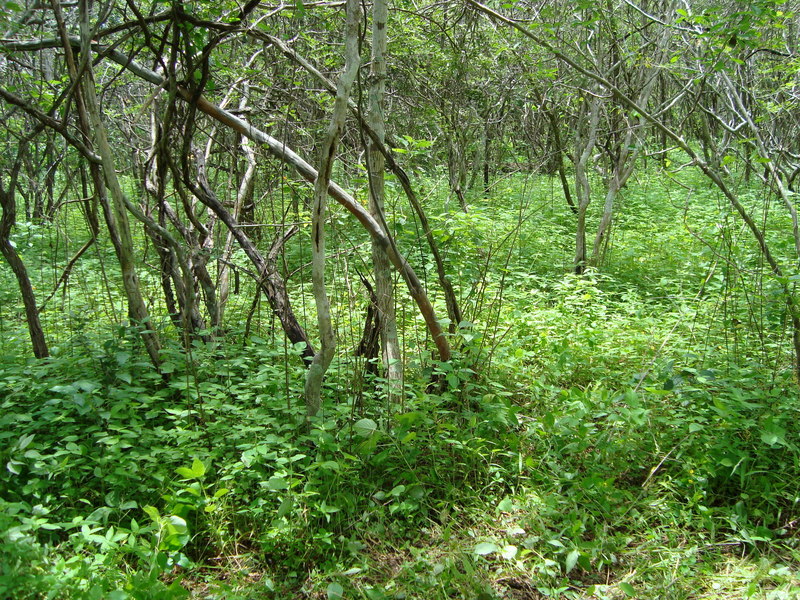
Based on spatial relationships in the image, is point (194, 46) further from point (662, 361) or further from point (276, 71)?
point (662, 361)

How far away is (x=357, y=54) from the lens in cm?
243

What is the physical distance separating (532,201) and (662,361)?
592 cm

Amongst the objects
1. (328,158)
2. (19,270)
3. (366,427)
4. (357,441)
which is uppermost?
(328,158)

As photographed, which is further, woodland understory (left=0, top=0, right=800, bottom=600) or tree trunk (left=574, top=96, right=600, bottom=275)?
tree trunk (left=574, top=96, right=600, bottom=275)

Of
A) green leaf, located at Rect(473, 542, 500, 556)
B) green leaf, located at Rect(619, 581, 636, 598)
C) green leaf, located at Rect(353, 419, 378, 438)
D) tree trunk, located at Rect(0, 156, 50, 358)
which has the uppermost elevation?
tree trunk, located at Rect(0, 156, 50, 358)

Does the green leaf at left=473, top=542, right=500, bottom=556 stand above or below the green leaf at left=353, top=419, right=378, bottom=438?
below

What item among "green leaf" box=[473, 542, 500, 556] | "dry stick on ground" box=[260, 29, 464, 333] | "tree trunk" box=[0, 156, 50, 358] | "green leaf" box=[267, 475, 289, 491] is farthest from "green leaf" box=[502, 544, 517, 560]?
"tree trunk" box=[0, 156, 50, 358]

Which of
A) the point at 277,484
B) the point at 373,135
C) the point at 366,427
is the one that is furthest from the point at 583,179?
the point at 277,484

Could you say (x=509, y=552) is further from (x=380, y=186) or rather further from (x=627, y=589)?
(x=380, y=186)

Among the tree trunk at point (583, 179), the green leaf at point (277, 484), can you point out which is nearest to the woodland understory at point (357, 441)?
the green leaf at point (277, 484)

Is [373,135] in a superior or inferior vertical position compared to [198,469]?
superior

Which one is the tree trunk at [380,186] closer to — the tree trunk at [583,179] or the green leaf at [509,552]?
the green leaf at [509,552]

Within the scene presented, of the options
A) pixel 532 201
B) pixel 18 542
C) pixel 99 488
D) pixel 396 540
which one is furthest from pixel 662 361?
pixel 532 201

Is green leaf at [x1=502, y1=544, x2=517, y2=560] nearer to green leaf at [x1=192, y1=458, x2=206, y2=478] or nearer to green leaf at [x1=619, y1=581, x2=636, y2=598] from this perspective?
green leaf at [x1=619, y1=581, x2=636, y2=598]
